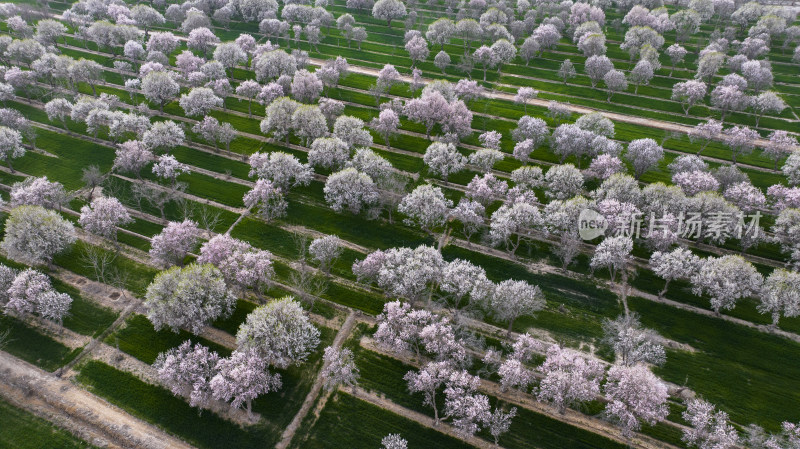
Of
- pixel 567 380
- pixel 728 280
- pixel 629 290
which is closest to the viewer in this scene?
pixel 567 380

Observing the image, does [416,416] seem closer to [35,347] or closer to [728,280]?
[728,280]

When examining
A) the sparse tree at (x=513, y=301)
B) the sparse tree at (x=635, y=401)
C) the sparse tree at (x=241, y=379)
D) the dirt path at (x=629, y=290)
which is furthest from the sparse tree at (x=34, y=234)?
the sparse tree at (x=635, y=401)

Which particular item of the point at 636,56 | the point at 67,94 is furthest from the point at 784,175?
the point at 67,94

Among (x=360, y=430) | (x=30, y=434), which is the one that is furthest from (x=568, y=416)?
(x=30, y=434)

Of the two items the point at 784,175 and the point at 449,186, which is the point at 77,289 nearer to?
the point at 449,186

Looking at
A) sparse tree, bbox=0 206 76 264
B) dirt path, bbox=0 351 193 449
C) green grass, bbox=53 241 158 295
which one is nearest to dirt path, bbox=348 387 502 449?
dirt path, bbox=0 351 193 449

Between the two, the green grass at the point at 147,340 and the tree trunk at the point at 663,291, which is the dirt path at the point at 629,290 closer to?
the tree trunk at the point at 663,291
